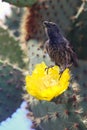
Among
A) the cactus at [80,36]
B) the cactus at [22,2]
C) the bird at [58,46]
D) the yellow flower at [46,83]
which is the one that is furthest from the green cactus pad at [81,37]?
the yellow flower at [46,83]

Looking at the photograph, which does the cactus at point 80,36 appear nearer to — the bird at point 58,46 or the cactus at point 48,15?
the cactus at point 48,15

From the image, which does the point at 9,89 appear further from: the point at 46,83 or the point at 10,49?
the point at 46,83

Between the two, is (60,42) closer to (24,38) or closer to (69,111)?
(69,111)

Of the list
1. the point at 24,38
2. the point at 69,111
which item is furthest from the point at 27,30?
the point at 69,111

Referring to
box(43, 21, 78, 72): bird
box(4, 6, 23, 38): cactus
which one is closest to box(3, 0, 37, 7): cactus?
box(4, 6, 23, 38): cactus

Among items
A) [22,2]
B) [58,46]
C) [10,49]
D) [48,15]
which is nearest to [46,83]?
[58,46]

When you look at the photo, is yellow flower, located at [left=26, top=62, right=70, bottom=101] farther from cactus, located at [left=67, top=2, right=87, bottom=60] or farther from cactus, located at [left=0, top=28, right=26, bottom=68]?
cactus, located at [left=0, top=28, right=26, bottom=68]
